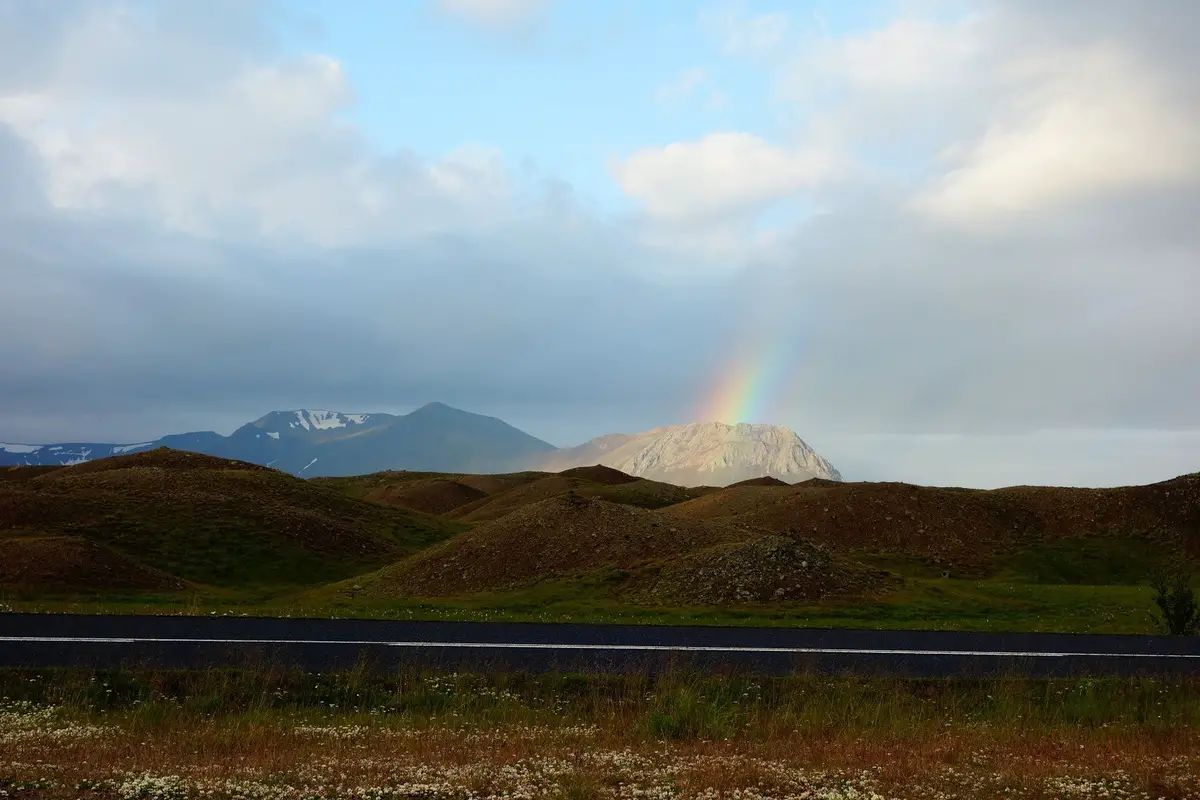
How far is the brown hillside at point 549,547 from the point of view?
55656 mm

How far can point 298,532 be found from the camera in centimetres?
7550

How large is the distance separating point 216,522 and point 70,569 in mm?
24012

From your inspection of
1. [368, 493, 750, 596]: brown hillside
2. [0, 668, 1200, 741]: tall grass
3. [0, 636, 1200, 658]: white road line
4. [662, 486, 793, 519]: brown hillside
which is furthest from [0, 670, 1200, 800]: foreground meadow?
[662, 486, 793, 519]: brown hillside

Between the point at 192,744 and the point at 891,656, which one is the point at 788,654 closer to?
the point at 891,656

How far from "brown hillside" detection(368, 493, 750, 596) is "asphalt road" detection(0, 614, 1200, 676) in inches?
922

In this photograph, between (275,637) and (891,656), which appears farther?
(275,637)

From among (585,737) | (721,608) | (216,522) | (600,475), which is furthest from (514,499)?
(585,737)

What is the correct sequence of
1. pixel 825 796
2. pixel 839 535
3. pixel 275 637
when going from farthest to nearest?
1. pixel 839 535
2. pixel 275 637
3. pixel 825 796

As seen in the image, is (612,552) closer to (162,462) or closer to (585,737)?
(585,737)

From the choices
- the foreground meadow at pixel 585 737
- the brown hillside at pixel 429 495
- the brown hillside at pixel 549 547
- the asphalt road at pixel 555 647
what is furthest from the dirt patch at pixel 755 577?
the brown hillside at pixel 429 495

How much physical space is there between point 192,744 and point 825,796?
→ 11.0m

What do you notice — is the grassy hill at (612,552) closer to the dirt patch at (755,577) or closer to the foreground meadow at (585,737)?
the dirt patch at (755,577)

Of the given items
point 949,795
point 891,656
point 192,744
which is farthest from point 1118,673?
point 192,744

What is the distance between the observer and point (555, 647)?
26.2 m
